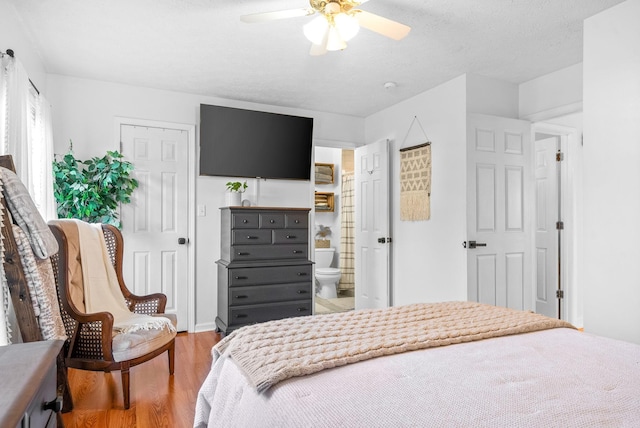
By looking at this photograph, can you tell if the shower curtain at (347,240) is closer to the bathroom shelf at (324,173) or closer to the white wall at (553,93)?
the bathroom shelf at (324,173)

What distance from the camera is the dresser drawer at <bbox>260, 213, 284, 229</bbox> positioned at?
12.7 feet

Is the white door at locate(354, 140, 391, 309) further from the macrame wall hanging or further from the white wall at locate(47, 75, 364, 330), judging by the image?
the white wall at locate(47, 75, 364, 330)

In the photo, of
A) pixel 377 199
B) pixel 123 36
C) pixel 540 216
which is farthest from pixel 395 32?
pixel 540 216

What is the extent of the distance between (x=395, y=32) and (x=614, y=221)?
5.74 ft

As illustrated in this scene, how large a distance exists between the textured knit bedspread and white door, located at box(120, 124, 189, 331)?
2.53 meters

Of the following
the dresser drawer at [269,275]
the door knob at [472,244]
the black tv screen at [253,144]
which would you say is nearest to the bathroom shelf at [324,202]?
the black tv screen at [253,144]

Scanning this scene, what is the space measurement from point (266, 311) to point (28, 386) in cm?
301

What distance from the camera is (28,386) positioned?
0.88 m

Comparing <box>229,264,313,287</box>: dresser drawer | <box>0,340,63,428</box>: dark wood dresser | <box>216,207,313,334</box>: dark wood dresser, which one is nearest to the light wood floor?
<box>216,207,313,334</box>: dark wood dresser

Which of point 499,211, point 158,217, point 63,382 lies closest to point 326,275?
point 158,217

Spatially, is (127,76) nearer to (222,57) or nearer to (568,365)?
(222,57)

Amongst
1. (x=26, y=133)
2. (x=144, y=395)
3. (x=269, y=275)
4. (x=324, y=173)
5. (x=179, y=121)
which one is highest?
(x=179, y=121)

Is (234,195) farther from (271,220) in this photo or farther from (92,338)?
(92,338)

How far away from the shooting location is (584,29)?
2.60m
